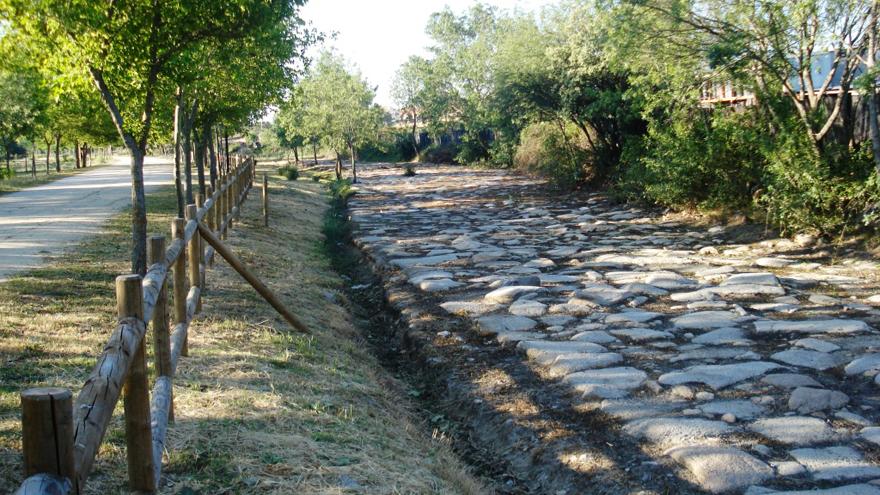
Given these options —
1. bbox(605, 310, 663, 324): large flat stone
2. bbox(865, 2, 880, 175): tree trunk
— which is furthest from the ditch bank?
bbox(865, 2, 880, 175): tree trunk

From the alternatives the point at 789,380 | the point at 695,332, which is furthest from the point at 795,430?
the point at 695,332

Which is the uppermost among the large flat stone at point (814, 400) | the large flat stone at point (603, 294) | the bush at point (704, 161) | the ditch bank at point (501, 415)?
the bush at point (704, 161)

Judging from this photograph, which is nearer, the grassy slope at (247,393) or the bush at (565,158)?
the grassy slope at (247,393)

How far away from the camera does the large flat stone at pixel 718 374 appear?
523cm

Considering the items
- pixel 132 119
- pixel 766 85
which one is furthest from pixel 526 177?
pixel 132 119

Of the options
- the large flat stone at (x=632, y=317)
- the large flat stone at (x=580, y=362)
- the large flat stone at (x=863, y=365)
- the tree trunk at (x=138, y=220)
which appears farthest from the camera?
the tree trunk at (x=138, y=220)

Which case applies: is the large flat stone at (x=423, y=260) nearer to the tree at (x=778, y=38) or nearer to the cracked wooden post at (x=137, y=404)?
the tree at (x=778, y=38)

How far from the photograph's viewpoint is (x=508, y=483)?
4.64 metres

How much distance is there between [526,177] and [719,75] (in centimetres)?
1550

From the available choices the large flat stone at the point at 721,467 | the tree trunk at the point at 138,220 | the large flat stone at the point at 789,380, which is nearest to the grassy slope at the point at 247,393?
the tree trunk at the point at 138,220

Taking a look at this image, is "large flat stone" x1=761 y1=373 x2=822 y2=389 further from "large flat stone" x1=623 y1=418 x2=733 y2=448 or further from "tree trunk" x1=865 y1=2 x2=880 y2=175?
"tree trunk" x1=865 y1=2 x2=880 y2=175

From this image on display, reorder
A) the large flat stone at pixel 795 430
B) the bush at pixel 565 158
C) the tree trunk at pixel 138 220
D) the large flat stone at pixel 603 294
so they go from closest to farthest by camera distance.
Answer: the large flat stone at pixel 795 430, the tree trunk at pixel 138 220, the large flat stone at pixel 603 294, the bush at pixel 565 158

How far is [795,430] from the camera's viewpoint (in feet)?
14.4

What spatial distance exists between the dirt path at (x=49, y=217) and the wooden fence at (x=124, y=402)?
4.76m
